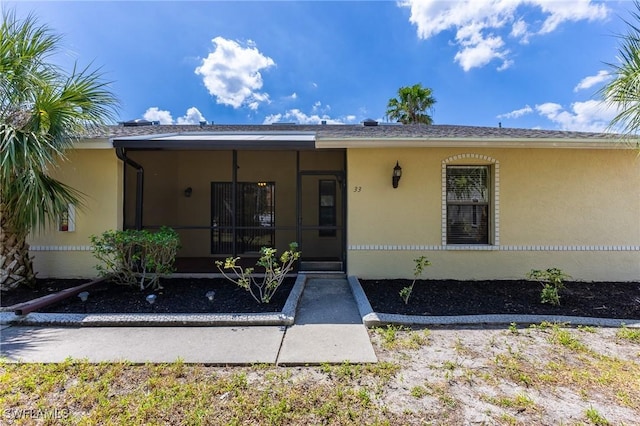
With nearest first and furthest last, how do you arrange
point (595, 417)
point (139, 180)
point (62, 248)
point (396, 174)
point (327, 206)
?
point (595, 417)
point (396, 174)
point (62, 248)
point (139, 180)
point (327, 206)

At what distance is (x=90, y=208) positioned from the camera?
21.7 ft

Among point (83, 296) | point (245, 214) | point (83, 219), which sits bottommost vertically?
point (83, 296)

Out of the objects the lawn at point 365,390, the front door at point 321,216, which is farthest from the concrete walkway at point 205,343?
the front door at point 321,216

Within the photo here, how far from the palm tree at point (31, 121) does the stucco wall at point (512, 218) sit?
544 centimetres

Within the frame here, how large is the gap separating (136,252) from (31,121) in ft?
9.15

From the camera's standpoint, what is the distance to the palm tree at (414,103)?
61.6ft

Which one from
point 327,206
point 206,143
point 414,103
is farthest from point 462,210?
point 414,103

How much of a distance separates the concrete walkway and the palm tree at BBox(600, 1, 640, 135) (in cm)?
543

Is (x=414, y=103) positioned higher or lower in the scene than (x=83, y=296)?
higher

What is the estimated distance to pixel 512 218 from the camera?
22.0 ft

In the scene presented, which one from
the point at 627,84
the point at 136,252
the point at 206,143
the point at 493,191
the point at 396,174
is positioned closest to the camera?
the point at 627,84

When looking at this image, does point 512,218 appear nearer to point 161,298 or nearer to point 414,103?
point 161,298

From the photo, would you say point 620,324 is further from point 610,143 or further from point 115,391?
point 115,391

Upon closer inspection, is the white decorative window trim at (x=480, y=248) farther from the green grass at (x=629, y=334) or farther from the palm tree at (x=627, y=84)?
the palm tree at (x=627, y=84)
